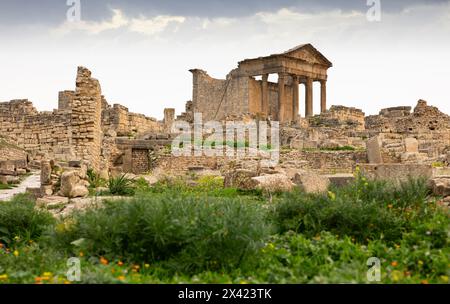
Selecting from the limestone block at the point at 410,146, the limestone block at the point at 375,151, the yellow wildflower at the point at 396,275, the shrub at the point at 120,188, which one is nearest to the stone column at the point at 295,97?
the limestone block at the point at 410,146

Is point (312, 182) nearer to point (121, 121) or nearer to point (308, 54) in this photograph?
point (121, 121)

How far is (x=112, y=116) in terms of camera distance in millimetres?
29438

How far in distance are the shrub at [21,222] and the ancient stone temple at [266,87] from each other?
110ft

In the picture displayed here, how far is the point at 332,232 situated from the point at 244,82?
3674 centimetres

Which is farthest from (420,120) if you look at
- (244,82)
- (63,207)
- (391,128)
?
(63,207)

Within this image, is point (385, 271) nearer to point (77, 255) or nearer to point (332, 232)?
point (332, 232)

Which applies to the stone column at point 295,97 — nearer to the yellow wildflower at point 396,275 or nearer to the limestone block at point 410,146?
the limestone block at point 410,146

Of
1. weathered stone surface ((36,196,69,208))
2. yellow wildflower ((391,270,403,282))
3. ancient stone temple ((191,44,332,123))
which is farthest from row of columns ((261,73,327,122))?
yellow wildflower ((391,270,403,282))

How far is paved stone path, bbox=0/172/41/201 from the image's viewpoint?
46.2ft

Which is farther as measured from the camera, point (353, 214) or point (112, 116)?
point (112, 116)

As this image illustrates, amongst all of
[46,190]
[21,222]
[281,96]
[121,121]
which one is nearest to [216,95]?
[281,96]

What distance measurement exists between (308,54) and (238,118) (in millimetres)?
14074

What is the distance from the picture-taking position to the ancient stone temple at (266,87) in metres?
42.8

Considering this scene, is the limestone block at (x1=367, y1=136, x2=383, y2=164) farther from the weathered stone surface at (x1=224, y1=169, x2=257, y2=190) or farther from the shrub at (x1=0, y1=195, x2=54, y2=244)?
the shrub at (x1=0, y1=195, x2=54, y2=244)
